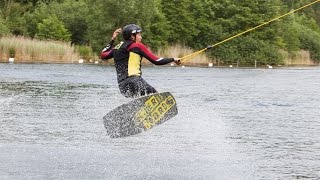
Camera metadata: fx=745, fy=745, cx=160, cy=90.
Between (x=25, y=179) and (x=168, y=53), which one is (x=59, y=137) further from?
(x=168, y=53)

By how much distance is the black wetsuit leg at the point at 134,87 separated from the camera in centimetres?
1276

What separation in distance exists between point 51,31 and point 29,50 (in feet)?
28.7

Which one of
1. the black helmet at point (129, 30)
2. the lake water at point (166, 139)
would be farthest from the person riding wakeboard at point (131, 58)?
the lake water at point (166, 139)

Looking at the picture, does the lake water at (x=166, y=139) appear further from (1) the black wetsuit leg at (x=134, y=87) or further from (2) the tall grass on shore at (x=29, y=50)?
(2) the tall grass on shore at (x=29, y=50)

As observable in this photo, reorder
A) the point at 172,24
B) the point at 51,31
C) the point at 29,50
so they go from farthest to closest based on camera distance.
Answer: the point at 172,24
the point at 51,31
the point at 29,50

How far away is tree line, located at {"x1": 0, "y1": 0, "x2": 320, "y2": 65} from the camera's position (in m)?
62.9

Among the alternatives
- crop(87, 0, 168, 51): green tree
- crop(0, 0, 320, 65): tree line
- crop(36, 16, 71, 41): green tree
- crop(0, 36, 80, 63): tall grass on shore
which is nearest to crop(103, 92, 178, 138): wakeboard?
→ crop(0, 36, 80, 63): tall grass on shore

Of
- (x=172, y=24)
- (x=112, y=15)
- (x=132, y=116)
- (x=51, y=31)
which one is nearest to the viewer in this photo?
(x=132, y=116)

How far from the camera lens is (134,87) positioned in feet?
42.0

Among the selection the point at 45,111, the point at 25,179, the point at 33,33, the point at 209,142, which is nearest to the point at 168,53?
the point at 33,33

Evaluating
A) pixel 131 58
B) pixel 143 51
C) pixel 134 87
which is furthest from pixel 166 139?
pixel 143 51

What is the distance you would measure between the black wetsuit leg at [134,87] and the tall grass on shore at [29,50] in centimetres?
3927

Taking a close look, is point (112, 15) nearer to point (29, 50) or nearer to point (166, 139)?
point (29, 50)

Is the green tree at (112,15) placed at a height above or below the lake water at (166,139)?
above
